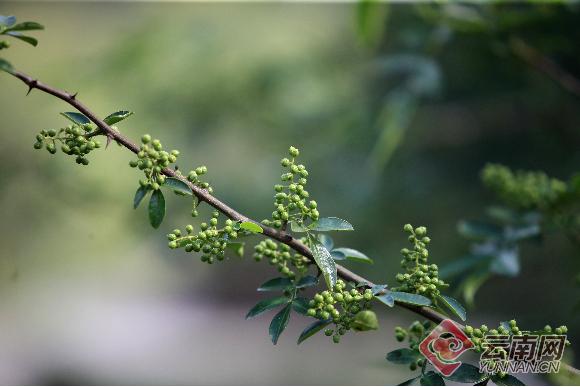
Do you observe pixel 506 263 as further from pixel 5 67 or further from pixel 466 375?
pixel 5 67

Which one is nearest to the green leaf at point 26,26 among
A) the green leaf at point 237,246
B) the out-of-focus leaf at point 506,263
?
the green leaf at point 237,246

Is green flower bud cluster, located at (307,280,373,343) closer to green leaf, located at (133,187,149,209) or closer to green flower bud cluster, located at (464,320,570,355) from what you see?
green flower bud cluster, located at (464,320,570,355)

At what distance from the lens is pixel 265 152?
10.2 ft

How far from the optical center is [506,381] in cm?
76

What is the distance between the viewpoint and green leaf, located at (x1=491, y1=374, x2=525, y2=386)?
753 millimetres

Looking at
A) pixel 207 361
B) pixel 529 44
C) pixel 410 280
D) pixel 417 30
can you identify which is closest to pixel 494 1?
pixel 529 44

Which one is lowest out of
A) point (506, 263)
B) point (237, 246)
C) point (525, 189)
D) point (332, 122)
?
point (237, 246)

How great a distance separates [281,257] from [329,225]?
0.08 meters

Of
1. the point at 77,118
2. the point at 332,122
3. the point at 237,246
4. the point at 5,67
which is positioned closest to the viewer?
the point at 5,67

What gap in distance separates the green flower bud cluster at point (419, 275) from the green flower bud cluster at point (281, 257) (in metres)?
0.12


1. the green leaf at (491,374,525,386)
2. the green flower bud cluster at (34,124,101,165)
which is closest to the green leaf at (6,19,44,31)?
the green flower bud cluster at (34,124,101,165)

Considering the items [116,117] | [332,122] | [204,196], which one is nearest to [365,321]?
[204,196]

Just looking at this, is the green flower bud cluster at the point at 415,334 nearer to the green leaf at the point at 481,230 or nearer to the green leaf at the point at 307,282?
the green leaf at the point at 307,282

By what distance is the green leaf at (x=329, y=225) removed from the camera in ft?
2.52
